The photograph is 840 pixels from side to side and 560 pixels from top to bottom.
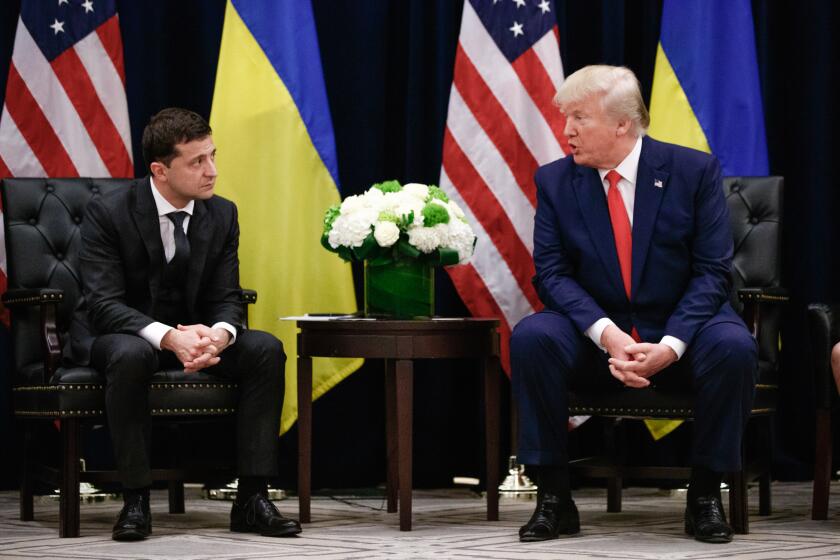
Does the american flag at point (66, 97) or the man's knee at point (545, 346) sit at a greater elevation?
the american flag at point (66, 97)

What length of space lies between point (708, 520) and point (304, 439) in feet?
4.24

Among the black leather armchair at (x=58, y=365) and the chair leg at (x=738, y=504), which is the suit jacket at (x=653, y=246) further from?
the black leather armchair at (x=58, y=365)

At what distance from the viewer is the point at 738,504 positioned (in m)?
3.73

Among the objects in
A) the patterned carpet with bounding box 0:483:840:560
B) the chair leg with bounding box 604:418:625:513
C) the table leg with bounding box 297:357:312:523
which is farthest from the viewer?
the chair leg with bounding box 604:418:625:513

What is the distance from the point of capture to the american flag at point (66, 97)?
190 inches

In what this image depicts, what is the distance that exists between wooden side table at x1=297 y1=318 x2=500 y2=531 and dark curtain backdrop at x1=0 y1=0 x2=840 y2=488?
977 millimetres

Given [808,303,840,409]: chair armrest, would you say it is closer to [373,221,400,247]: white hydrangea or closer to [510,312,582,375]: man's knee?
[510,312,582,375]: man's knee

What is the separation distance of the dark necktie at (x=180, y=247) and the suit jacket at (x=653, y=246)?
1096 mm

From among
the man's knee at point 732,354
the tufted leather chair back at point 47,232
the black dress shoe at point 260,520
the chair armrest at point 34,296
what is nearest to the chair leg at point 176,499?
the black dress shoe at point 260,520

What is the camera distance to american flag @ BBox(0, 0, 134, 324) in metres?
4.82

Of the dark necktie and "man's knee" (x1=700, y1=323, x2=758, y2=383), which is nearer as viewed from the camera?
"man's knee" (x1=700, y1=323, x2=758, y2=383)

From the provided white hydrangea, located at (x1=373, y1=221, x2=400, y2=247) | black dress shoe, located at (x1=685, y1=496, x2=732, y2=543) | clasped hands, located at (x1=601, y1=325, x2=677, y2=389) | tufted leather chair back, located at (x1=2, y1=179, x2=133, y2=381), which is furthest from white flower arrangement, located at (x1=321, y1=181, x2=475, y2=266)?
black dress shoe, located at (x1=685, y1=496, x2=732, y2=543)

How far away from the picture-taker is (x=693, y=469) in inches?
141

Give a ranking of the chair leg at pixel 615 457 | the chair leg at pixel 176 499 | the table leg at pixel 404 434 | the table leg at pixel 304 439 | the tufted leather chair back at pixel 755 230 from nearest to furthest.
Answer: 1. the table leg at pixel 404 434
2. the table leg at pixel 304 439
3. the chair leg at pixel 615 457
4. the chair leg at pixel 176 499
5. the tufted leather chair back at pixel 755 230
